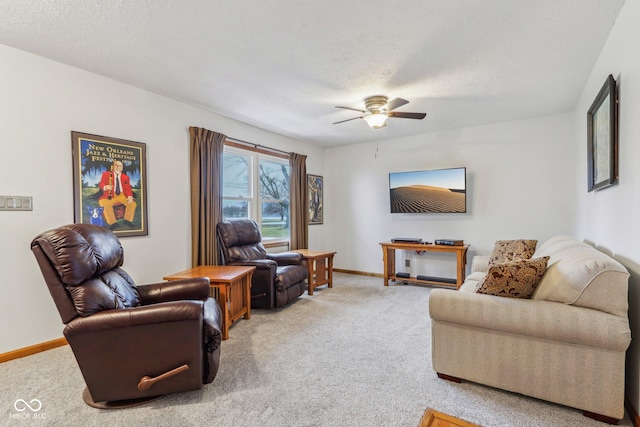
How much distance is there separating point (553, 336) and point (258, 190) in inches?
155

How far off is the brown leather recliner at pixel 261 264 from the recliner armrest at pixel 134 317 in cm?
178

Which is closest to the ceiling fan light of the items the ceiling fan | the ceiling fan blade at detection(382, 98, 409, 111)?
the ceiling fan

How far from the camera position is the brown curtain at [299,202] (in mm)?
5316

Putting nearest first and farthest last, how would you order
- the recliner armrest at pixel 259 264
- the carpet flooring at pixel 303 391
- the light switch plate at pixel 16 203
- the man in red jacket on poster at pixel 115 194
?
1. the carpet flooring at pixel 303 391
2. the light switch plate at pixel 16 203
3. the man in red jacket on poster at pixel 115 194
4. the recliner armrest at pixel 259 264

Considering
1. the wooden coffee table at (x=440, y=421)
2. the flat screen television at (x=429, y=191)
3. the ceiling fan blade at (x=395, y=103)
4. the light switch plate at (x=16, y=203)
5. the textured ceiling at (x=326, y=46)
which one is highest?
the textured ceiling at (x=326, y=46)

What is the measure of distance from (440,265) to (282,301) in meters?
2.75

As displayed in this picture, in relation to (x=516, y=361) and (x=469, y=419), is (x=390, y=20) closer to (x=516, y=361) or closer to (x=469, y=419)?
(x=516, y=361)

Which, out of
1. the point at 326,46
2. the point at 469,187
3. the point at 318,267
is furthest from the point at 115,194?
the point at 469,187

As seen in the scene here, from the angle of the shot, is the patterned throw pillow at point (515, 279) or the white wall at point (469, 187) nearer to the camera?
the patterned throw pillow at point (515, 279)

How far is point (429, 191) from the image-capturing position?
16.4 feet

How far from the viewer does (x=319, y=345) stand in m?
2.72

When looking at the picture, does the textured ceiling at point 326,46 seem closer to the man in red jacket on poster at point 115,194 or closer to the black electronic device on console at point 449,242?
the man in red jacket on poster at point 115,194

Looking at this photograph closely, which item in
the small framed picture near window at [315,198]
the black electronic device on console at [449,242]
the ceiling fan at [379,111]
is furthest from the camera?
the small framed picture near window at [315,198]

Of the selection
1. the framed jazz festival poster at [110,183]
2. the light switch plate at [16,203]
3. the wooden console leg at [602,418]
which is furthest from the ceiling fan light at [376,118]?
the light switch plate at [16,203]
